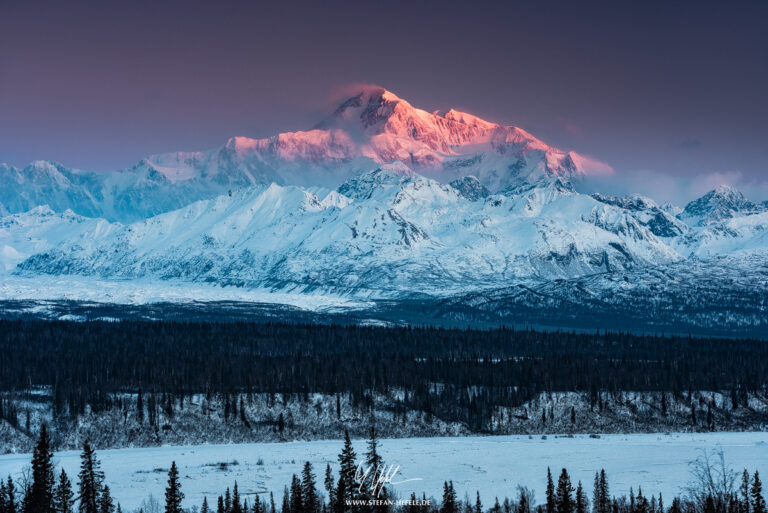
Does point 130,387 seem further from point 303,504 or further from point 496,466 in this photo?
point 303,504

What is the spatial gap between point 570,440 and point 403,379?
47.4 m

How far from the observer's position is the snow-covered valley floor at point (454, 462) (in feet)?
393

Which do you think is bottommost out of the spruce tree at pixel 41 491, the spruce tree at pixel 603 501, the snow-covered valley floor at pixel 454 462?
the snow-covered valley floor at pixel 454 462

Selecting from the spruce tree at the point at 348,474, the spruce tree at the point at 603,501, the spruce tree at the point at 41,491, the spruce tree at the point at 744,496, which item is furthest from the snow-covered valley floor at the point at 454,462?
the spruce tree at the point at 348,474

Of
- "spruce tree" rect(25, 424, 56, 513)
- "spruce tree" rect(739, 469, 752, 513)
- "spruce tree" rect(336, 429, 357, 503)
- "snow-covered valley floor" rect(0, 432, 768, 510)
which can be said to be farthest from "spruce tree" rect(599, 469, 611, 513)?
"spruce tree" rect(25, 424, 56, 513)

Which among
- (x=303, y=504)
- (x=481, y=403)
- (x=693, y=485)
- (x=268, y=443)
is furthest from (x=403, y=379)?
(x=303, y=504)

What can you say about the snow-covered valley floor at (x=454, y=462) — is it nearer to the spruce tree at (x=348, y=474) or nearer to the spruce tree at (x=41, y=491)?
the spruce tree at (x=41, y=491)

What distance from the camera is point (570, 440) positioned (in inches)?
6363

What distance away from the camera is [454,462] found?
137250mm

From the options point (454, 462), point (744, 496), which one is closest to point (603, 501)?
point (744, 496)

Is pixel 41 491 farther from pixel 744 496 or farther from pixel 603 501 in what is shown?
pixel 744 496

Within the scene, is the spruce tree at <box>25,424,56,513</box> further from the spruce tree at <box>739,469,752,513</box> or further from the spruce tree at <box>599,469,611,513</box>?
the spruce tree at <box>739,469,752,513</box>

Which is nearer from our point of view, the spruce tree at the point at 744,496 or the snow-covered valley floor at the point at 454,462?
the spruce tree at the point at 744,496

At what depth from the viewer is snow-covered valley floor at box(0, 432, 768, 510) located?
119938mm
